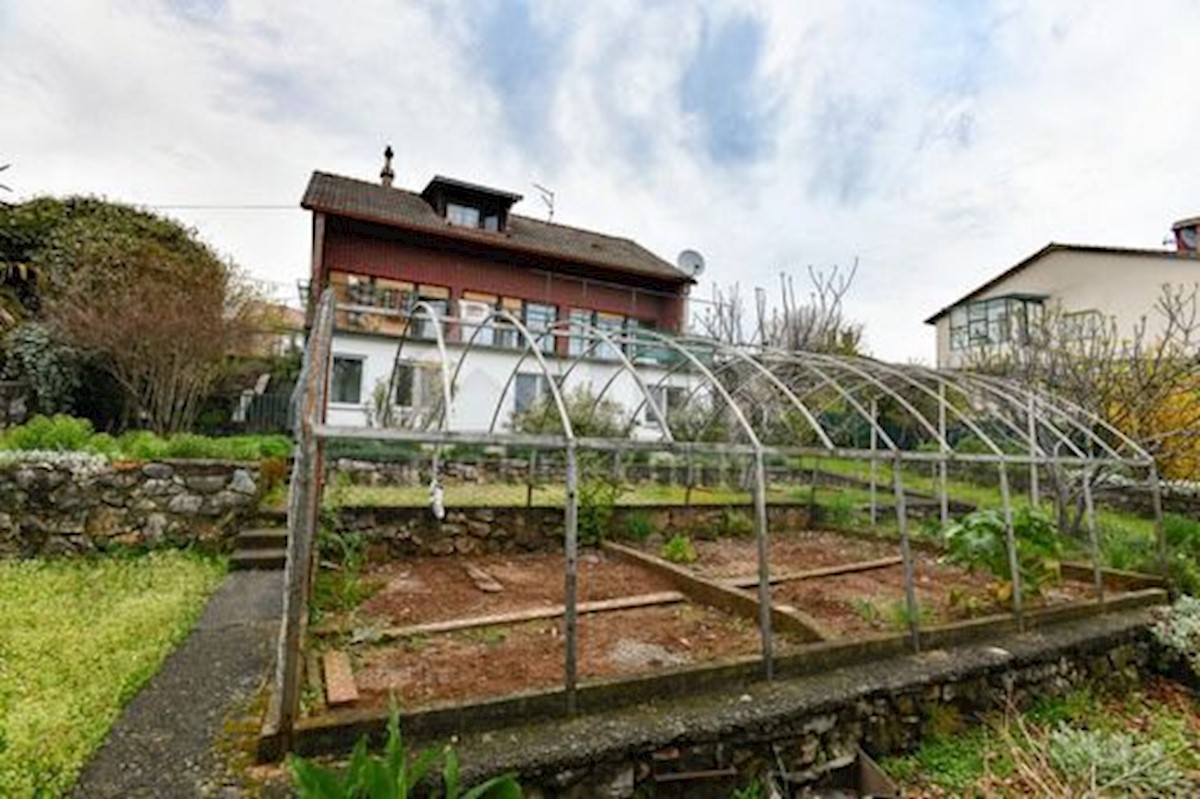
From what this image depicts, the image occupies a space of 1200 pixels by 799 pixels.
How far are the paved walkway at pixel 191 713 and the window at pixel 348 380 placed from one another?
32.9ft

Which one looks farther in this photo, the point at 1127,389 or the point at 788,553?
the point at 1127,389

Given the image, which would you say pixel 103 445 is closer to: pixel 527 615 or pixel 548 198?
pixel 527 615

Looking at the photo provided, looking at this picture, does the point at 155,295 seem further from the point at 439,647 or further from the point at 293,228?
the point at 439,647

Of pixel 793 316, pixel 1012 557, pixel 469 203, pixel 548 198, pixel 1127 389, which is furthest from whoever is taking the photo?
pixel 548 198

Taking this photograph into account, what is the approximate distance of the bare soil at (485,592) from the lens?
4.65 meters

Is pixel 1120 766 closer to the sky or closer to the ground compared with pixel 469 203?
closer to the ground

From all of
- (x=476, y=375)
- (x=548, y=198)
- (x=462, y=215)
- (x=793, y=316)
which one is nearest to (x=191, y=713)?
(x=476, y=375)

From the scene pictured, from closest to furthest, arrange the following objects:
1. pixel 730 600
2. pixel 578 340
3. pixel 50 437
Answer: pixel 730 600 < pixel 50 437 < pixel 578 340

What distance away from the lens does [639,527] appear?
7379mm

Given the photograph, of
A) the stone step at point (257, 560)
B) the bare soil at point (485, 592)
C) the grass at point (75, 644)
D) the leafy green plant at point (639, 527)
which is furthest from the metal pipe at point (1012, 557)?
the stone step at point (257, 560)

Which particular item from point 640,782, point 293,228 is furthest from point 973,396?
point 293,228

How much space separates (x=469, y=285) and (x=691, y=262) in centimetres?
754

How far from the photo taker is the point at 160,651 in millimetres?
3814

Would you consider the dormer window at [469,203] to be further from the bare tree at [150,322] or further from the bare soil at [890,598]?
the bare soil at [890,598]
